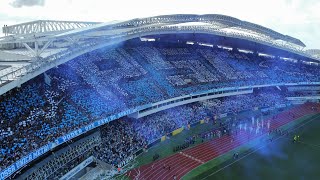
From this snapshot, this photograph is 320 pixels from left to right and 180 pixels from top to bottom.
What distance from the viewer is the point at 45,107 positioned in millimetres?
27812

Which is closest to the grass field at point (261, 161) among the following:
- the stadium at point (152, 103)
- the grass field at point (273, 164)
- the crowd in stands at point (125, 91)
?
the grass field at point (273, 164)

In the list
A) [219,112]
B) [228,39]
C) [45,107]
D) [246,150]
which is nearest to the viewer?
[45,107]

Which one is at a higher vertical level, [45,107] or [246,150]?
[45,107]

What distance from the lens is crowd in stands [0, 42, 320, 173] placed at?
83.4 feet

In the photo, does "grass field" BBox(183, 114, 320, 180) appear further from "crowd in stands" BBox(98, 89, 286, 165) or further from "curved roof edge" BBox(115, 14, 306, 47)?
"curved roof edge" BBox(115, 14, 306, 47)

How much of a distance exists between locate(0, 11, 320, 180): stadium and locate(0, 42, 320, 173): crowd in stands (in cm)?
13

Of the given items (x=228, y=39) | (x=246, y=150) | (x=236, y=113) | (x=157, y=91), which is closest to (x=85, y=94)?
(x=157, y=91)

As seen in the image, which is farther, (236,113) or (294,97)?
(294,97)

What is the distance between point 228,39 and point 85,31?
3298 cm

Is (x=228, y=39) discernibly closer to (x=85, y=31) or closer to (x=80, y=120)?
(x=85, y=31)

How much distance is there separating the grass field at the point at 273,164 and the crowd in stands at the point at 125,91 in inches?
305

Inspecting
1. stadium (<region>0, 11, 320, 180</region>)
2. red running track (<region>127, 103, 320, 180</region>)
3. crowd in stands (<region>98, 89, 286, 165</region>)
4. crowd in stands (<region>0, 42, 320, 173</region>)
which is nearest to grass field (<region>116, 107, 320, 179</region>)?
stadium (<region>0, 11, 320, 180</region>)

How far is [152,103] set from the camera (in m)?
37.0

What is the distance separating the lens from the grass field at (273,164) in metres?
29.7
